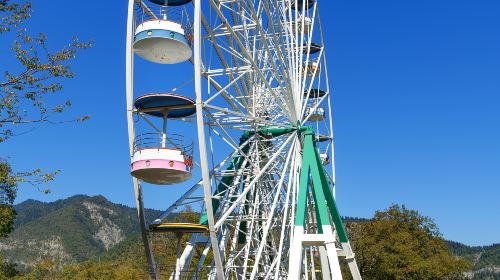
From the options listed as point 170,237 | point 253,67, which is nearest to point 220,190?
point 253,67

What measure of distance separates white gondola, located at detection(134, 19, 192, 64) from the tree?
120 feet

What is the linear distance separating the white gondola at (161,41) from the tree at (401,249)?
120 feet

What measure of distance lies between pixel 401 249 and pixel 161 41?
124 ft

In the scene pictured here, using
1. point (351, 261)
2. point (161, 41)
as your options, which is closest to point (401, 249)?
point (351, 261)

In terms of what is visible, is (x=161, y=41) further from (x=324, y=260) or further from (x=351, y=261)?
(x=351, y=261)

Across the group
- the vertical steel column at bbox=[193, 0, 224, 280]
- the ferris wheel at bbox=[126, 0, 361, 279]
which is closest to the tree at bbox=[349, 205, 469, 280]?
the ferris wheel at bbox=[126, 0, 361, 279]

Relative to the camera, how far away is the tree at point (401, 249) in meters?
48.8

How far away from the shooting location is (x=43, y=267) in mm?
51875

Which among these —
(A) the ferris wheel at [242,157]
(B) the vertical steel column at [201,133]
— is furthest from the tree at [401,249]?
(B) the vertical steel column at [201,133]

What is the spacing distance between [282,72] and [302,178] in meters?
3.88

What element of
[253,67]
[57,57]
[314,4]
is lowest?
[57,57]

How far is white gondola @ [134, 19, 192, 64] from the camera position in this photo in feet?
56.1

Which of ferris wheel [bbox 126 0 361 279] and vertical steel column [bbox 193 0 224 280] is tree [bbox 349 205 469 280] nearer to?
ferris wheel [bbox 126 0 361 279]

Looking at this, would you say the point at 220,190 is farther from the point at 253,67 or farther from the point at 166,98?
the point at 166,98
